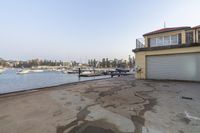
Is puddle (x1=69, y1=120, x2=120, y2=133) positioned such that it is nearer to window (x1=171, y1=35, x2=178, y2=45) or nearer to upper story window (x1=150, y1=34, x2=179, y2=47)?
upper story window (x1=150, y1=34, x2=179, y2=47)

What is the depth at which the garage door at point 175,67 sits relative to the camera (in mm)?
11891

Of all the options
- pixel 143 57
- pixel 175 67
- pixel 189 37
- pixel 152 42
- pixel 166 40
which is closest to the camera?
pixel 175 67

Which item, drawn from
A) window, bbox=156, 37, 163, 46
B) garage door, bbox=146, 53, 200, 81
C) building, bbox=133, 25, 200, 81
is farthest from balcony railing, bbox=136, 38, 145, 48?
garage door, bbox=146, 53, 200, 81

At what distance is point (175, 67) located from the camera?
504 inches

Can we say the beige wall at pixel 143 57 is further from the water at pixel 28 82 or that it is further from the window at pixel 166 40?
the water at pixel 28 82

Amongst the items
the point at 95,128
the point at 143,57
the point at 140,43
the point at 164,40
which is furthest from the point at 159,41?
the point at 95,128

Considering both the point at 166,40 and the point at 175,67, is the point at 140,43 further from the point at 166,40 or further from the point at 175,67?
the point at 175,67

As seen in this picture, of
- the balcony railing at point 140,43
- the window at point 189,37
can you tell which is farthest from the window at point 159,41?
the window at point 189,37

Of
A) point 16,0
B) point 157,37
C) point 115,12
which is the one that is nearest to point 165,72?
point 157,37

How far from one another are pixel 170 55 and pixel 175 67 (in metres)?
1.39

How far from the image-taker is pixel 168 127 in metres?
3.09

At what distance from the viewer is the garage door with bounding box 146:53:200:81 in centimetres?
1189

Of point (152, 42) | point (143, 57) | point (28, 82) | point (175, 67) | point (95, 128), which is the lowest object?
point (28, 82)

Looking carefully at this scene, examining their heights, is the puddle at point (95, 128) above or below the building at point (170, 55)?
below
